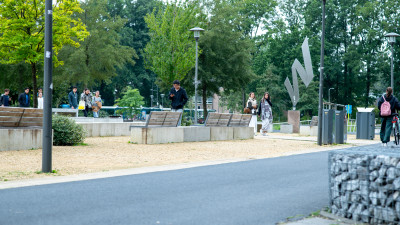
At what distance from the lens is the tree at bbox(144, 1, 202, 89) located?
1291 inches

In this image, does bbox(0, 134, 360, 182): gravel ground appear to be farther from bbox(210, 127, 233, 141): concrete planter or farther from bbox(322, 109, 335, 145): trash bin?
bbox(210, 127, 233, 141): concrete planter

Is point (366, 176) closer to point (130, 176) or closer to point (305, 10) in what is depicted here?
point (130, 176)

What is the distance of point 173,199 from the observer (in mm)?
6566

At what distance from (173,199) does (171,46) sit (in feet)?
90.1

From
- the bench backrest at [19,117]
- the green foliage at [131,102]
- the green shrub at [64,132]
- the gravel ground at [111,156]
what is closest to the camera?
the gravel ground at [111,156]

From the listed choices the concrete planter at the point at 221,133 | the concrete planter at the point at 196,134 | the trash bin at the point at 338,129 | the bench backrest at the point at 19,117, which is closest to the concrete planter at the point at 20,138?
the bench backrest at the point at 19,117

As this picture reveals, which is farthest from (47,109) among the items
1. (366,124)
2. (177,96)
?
(366,124)

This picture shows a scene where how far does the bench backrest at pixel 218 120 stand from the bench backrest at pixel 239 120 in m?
0.28

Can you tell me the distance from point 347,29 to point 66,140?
5403cm

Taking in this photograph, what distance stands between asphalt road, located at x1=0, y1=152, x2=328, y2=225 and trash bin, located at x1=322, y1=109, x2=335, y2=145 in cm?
960

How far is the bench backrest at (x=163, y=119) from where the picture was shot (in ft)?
54.3

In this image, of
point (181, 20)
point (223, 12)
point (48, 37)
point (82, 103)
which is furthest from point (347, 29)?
point (48, 37)

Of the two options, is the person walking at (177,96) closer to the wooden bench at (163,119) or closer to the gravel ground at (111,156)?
the wooden bench at (163,119)

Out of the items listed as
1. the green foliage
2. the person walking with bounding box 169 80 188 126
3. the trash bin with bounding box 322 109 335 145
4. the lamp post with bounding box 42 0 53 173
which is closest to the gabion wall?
the lamp post with bounding box 42 0 53 173
